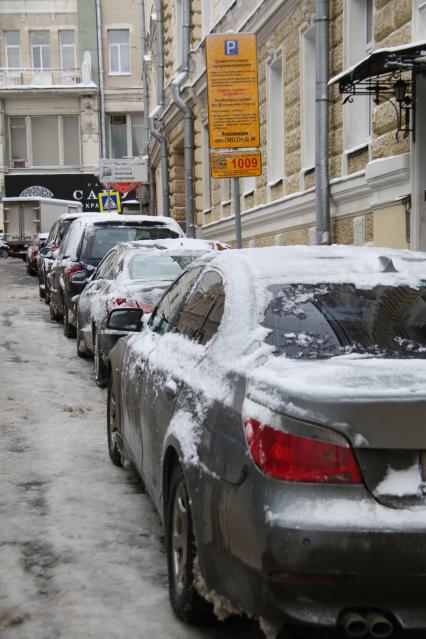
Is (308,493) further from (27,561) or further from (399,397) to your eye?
(27,561)

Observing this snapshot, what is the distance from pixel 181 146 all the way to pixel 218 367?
2566cm

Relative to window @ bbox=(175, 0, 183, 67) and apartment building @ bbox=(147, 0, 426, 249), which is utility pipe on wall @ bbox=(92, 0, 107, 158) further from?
apartment building @ bbox=(147, 0, 426, 249)

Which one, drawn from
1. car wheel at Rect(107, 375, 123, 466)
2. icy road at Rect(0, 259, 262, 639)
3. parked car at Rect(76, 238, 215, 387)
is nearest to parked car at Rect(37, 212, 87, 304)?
parked car at Rect(76, 238, 215, 387)

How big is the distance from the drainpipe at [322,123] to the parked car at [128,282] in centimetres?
414

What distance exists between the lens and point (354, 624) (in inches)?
114

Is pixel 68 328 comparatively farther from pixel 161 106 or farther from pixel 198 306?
pixel 161 106

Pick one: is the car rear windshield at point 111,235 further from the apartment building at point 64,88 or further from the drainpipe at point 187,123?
the apartment building at point 64,88

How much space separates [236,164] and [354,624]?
9.46 m

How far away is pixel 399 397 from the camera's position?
2926 mm

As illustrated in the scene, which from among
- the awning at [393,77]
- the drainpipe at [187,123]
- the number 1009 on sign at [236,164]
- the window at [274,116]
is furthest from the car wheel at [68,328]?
the drainpipe at [187,123]

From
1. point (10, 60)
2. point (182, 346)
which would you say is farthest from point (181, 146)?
point (182, 346)

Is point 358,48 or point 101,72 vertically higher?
point 101,72

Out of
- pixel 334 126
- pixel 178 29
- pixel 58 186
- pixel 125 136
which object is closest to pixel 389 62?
pixel 334 126

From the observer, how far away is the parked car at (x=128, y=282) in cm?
895
